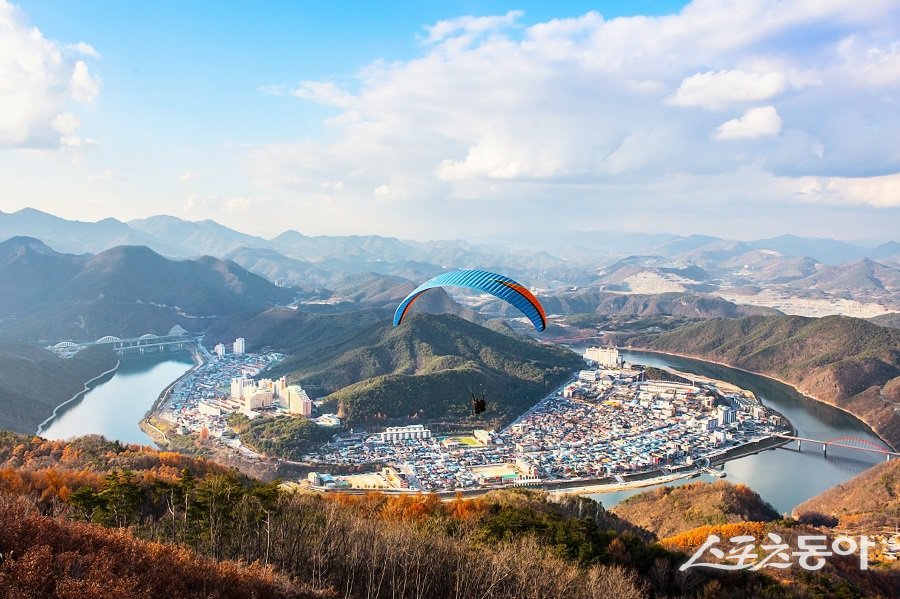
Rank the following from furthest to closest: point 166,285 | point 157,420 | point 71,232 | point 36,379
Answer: point 71,232 → point 166,285 → point 36,379 → point 157,420

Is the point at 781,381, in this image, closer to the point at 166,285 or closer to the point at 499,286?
the point at 499,286

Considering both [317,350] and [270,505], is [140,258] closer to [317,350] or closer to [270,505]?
[317,350]

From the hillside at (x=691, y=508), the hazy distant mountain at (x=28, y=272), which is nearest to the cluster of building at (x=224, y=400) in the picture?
the hillside at (x=691, y=508)

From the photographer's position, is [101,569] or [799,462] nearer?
[101,569]

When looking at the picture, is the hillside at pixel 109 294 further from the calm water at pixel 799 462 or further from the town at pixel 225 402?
the calm water at pixel 799 462

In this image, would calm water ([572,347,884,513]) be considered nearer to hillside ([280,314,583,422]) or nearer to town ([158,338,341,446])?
hillside ([280,314,583,422])

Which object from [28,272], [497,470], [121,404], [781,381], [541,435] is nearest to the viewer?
[497,470]

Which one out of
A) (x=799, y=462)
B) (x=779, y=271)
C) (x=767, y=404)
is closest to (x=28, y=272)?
(x=767, y=404)
